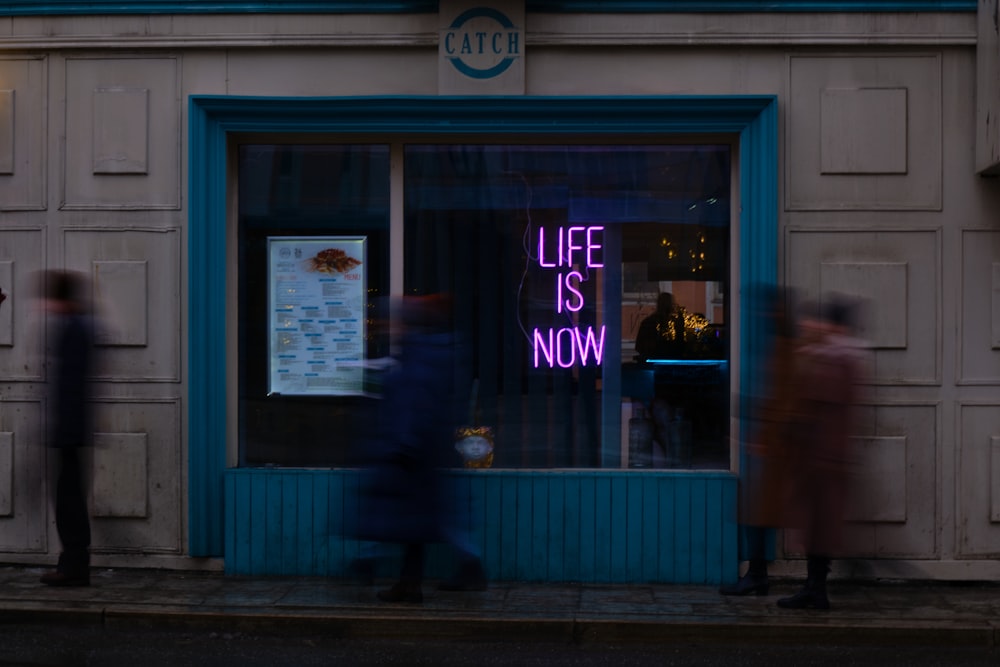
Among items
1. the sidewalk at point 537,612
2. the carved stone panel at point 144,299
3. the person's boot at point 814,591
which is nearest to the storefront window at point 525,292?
the carved stone panel at point 144,299

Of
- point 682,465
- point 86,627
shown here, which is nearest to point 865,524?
point 682,465

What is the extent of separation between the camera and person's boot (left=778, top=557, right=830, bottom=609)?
734 cm

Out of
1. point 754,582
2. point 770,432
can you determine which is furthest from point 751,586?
point 770,432

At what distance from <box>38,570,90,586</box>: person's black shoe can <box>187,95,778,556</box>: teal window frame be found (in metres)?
0.75

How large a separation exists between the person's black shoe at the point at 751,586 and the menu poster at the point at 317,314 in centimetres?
281

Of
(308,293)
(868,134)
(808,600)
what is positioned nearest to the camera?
(808,600)

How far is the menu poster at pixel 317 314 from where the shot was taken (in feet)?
27.9

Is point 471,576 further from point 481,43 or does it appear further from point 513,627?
point 481,43

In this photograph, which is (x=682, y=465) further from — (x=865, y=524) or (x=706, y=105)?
(x=706, y=105)

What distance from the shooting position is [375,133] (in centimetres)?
831

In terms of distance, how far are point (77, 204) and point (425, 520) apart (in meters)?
3.37

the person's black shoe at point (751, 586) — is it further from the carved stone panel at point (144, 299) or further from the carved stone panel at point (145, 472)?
the carved stone panel at point (144, 299)

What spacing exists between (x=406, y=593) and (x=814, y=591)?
2422mm

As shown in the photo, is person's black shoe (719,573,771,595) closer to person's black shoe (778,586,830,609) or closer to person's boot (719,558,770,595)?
person's boot (719,558,770,595)
